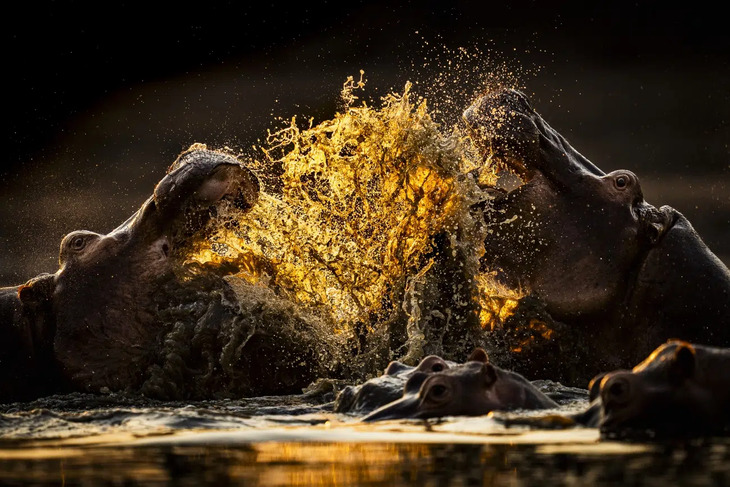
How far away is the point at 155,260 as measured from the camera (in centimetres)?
711

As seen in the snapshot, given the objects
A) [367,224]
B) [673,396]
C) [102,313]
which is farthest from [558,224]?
[673,396]

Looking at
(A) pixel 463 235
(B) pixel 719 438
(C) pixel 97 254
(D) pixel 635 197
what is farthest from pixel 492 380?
(C) pixel 97 254

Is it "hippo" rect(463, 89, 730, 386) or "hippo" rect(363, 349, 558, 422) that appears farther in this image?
"hippo" rect(463, 89, 730, 386)

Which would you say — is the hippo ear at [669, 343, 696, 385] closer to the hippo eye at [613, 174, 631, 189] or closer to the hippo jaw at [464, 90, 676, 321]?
the hippo jaw at [464, 90, 676, 321]

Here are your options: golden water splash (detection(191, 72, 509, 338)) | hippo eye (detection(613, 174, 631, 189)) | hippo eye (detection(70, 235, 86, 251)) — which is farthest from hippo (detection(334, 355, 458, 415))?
hippo eye (detection(70, 235, 86, 251))

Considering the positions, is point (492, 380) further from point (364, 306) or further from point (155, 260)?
point (155, 260)

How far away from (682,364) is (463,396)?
0.89 metres

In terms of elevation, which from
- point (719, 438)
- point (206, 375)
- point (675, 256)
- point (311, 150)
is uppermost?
point (311, 150)

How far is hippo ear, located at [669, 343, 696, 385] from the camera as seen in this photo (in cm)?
447

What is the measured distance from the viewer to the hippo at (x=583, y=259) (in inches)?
277

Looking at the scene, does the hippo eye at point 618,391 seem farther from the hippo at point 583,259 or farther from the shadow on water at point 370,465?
the hippo at point 583,259

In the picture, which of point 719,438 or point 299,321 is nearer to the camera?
point 719,438

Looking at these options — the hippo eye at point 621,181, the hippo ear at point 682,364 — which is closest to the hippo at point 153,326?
the hippo eye at point 621,181

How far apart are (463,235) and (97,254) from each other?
6.46ft
